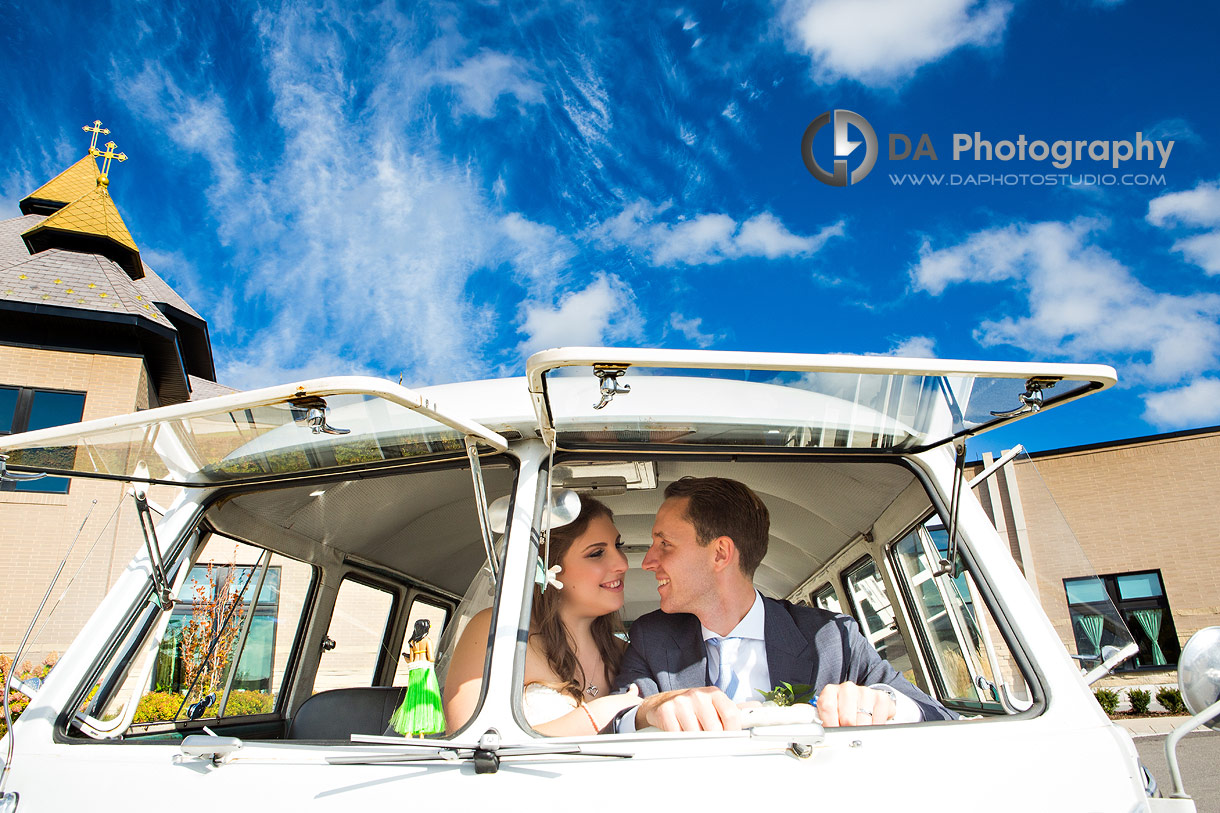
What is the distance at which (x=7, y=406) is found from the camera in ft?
51.3

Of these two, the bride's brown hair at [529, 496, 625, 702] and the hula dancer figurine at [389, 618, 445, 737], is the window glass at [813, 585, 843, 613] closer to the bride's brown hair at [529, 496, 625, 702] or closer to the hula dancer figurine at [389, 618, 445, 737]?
the bride's brown hair at [529, 496, 625, 702]

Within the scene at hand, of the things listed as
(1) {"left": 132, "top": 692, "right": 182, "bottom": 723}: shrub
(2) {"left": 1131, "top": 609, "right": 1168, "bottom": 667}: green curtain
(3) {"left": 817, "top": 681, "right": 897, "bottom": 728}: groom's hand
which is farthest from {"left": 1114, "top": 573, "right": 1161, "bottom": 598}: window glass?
(1) {"left": 132, "top": 692, "right": 182, "bottom": 723}: shrub

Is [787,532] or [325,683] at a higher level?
[787,532]

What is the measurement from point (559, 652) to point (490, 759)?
1.24 meters

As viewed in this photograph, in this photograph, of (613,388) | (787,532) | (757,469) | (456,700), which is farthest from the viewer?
(787,532)

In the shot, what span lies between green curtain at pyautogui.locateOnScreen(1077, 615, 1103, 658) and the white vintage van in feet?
0.10


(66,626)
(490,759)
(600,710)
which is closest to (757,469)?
(600,710)

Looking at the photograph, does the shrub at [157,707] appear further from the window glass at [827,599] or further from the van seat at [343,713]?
the window glass at [827,599]

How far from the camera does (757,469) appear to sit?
11.2 ft

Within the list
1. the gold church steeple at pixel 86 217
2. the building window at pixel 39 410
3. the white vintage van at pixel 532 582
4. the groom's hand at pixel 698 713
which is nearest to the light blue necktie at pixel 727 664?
the white vintage van at pixel 532 582

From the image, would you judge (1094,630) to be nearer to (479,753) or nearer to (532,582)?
(532,582)

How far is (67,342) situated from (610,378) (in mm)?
18982

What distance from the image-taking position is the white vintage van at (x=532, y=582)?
1679 millimetres

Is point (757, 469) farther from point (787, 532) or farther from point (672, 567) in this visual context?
point (787, 532)
